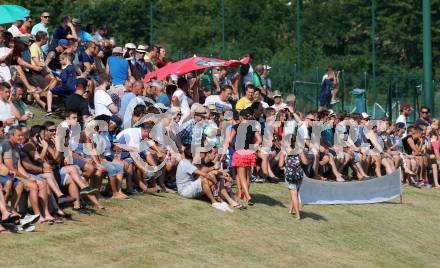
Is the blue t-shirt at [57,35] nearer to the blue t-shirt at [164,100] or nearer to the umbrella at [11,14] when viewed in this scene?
the umbrella at [11,14]

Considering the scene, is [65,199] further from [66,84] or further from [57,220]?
[66,84]

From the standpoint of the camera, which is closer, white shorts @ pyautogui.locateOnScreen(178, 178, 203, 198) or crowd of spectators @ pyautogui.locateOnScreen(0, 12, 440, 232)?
crowd of spectators @ pyautogui.locateOnScreen(0, 12, 440, 232)

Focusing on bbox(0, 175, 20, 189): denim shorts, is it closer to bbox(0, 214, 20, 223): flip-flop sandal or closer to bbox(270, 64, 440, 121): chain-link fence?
bbox(0, 214, 20, 223): flip-flop sandal

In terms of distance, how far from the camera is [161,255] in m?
17.0

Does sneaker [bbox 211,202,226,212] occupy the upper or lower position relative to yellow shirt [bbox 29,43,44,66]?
lower

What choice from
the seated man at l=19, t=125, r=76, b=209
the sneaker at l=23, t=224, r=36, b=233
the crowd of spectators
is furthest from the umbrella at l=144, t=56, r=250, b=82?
the sneaker at l=23, t=224, r=36, b=233

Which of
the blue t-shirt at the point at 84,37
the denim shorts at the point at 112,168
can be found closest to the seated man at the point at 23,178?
the denim shorts at the point at 112,168

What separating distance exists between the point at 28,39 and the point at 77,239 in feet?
26.3

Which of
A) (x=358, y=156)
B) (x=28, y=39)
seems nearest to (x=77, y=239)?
(x=28, y=39)

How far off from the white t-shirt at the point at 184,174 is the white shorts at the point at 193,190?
58 mm

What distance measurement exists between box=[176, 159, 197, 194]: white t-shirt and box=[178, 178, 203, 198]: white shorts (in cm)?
6

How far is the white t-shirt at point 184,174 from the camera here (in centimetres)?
2016

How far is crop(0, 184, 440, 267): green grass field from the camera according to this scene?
53.6 feet

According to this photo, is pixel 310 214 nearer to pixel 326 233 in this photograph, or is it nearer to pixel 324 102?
pixel 326 233
